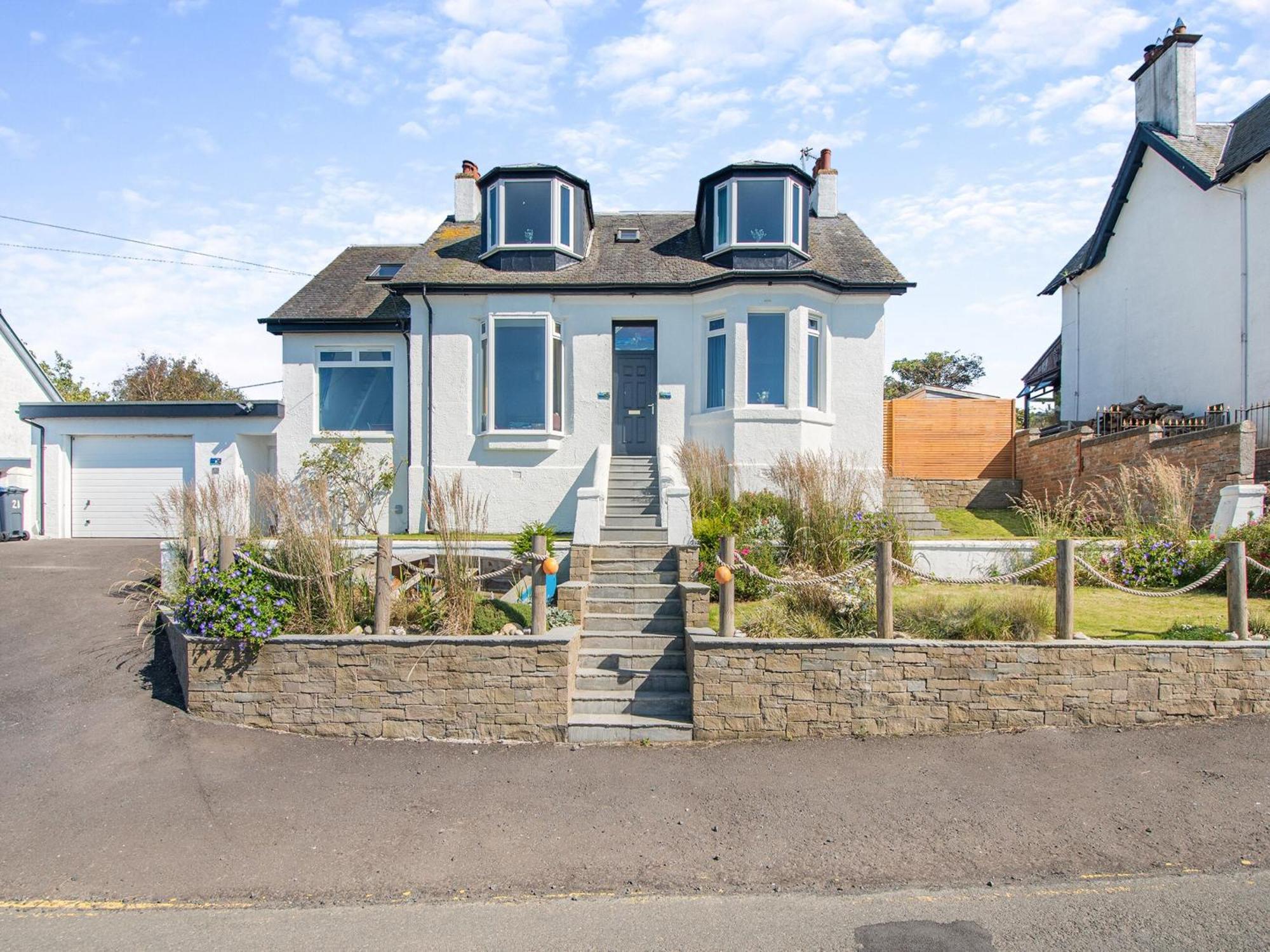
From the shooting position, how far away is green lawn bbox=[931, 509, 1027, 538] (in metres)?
13.7

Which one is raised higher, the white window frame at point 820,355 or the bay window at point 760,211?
the bay window at point 760,211

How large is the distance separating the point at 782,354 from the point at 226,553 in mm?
10105

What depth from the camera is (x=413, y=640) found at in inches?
287

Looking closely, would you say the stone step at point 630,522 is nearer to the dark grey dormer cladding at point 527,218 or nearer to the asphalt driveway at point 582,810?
the asphalt driveway at point 582,810

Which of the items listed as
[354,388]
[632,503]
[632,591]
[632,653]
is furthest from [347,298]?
[632,653]

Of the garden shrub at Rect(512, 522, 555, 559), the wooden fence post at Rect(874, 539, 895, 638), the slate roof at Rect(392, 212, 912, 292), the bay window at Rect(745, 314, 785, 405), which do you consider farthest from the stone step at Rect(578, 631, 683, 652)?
the slate roof at Rect(392, 212, 912, 292)

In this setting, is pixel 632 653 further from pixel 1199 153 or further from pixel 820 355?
pixel 1199 153

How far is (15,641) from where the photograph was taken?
30.0ft

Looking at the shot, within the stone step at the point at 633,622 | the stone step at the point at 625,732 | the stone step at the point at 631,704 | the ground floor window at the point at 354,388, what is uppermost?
the ground floor window at the point at 354,388

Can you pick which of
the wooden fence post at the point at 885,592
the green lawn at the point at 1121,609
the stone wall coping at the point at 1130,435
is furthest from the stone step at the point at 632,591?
the stone wall coping at the point at 1130,435

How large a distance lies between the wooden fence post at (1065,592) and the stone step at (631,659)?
378 centimetres

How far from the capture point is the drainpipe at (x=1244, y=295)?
47.2 ft

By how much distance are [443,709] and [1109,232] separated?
20.1 meters

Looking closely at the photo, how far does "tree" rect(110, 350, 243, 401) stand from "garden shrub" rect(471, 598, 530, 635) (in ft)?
85.4
